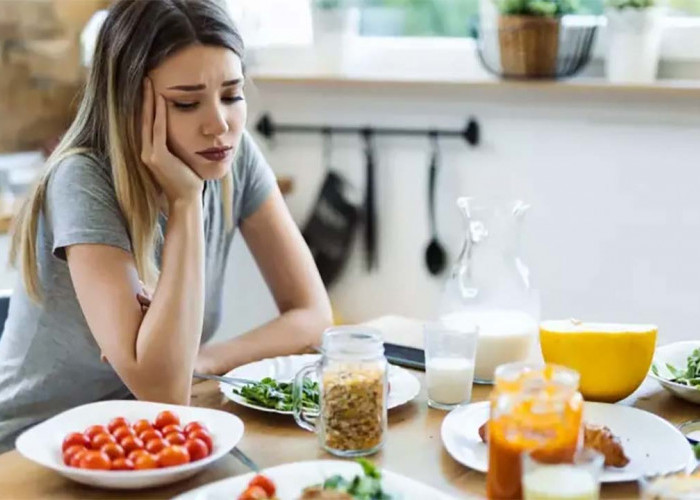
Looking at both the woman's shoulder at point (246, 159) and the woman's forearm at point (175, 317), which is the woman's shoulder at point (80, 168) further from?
the woman's shoulder at point (246, 159)

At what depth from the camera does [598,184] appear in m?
2.64

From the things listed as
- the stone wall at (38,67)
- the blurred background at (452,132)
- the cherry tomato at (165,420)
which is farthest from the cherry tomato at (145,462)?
the stone wall at (38,67)

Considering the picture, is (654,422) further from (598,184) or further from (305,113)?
(305,113)

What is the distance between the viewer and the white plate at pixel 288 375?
156 cm

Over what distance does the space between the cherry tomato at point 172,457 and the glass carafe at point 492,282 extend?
502mm

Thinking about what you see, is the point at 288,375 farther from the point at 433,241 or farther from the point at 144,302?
the point at 433,241

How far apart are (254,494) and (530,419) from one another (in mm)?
295

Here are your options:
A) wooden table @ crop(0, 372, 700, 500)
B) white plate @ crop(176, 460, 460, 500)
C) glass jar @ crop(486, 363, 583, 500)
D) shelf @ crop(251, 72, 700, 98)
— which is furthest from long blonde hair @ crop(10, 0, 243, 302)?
shelf @ crop(251, 72, 700, 98)

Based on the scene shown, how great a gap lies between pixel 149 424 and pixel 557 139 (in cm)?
155

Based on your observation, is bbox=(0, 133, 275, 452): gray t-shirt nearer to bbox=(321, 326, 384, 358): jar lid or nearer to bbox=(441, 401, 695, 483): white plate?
bbox=(321, 326, 384, 358): jar lid

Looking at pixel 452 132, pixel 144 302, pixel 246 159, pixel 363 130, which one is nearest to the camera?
pixel 144 302

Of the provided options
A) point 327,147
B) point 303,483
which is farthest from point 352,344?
point 327,147

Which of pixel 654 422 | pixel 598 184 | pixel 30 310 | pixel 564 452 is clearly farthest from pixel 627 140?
pixel 564 452

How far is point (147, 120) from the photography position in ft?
5.64
